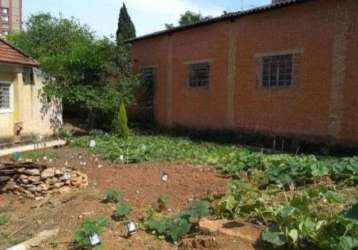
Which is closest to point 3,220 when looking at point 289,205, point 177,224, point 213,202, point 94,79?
point 177,224

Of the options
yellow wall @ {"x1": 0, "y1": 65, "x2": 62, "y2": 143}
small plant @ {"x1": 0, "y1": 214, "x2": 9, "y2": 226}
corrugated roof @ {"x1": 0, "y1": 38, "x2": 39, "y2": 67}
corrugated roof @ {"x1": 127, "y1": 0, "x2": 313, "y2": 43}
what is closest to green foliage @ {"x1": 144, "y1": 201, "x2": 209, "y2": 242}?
small plant @ {"x1": 0, "y1": 214, "x2": 9, "y2": 226}

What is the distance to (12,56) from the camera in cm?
1641

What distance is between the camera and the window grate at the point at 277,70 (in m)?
15.6

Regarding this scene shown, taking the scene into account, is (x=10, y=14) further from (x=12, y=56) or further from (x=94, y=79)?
(x=12, y=56)

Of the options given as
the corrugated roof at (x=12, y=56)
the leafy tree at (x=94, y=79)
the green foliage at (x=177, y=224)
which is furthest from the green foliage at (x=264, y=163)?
the leafy tree at (x=94, y=79)

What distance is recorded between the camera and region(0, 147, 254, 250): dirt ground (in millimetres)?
5250

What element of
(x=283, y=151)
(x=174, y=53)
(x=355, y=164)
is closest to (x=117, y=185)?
(x=355, y=164)

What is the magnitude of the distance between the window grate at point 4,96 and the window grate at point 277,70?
31.9 feet

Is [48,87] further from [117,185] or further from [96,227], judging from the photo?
[96,227]

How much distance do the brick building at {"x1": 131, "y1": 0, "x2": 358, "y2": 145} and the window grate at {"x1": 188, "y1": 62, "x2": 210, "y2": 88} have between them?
0.05 m

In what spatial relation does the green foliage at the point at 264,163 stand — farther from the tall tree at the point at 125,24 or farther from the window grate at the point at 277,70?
the tall tree at the point at 125,24

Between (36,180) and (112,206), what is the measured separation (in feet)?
7.40

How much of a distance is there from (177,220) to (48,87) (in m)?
14.7

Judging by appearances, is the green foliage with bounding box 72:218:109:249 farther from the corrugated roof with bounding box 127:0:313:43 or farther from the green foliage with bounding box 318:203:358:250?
the corrugated roof with bounding box 127:0:313:43
